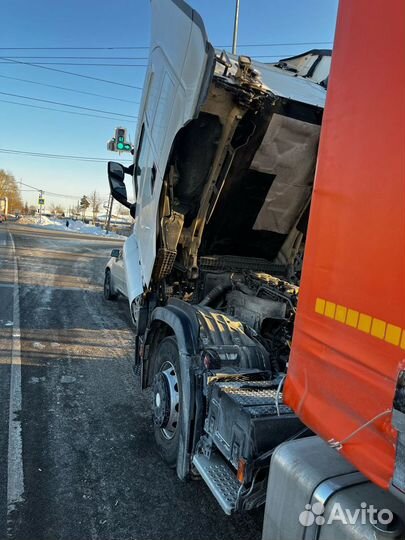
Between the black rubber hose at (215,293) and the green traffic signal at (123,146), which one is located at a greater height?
the green traffic signal at (123,146)

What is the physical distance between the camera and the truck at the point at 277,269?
1.36m

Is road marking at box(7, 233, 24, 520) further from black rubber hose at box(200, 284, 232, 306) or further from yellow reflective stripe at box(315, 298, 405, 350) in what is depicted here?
yellow reflective stripe at box(315, 298, 405, 350)

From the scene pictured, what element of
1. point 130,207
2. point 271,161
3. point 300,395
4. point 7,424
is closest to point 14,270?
point 130,207

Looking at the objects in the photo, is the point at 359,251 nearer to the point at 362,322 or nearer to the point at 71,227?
the point at 362,322

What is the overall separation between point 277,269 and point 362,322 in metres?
3.50

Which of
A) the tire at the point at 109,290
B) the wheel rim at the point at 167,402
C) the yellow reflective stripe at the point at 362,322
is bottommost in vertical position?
the tire at the point at 109,290

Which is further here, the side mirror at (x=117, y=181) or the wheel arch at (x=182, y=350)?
the side mirror at (x=117, y=181)

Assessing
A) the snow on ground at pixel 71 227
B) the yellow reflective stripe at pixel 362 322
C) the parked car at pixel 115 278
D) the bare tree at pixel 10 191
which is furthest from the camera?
the bare tree at pixel 10 191

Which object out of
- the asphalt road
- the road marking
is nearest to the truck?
the asphalt road

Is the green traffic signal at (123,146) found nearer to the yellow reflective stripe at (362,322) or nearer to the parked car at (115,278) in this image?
the parked car at (115,278)

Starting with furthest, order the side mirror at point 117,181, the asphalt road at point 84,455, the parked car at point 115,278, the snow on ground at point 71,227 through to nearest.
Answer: the snow on ground at point 71,227 → the parked car at point 115,278 → the side mirror at point 117,181 → the asphalt road at point 84,455

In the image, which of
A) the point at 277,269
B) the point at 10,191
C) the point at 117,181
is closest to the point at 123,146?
the point at 117,181

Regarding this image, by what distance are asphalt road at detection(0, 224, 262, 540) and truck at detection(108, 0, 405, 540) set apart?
310mm

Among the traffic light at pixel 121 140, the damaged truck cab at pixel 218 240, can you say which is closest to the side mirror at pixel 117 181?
the damaged truck cab at pixel 218 240
